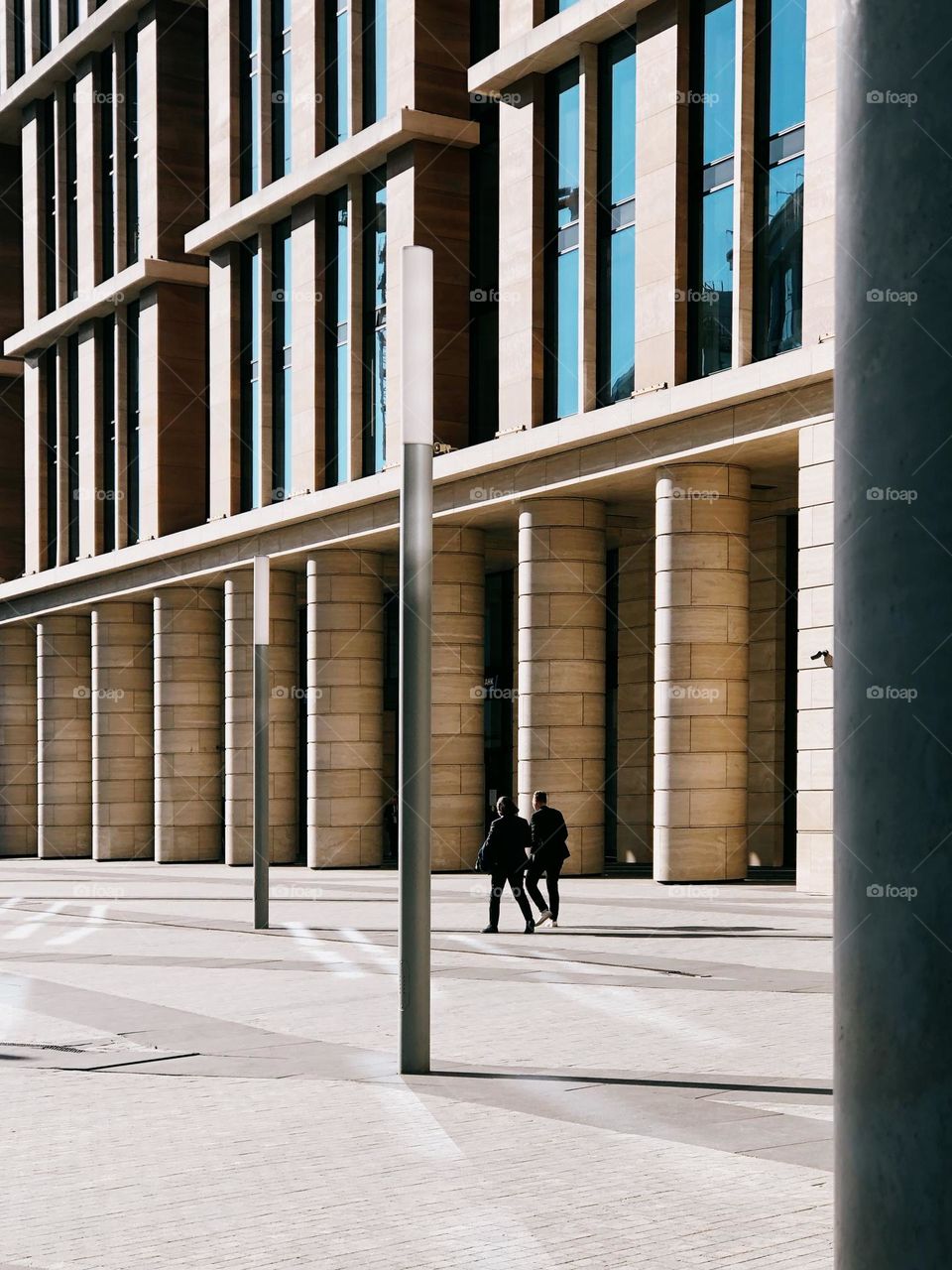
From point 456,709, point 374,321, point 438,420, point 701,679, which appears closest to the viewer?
point 701,679

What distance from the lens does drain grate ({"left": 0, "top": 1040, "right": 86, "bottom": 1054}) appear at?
10891 millimetres

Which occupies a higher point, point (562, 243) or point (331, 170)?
point (331, 170)

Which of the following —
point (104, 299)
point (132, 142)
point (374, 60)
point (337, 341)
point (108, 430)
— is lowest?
point (108, 430)

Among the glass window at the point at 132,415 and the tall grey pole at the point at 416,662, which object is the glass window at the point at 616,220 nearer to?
the tall grey pole at the point at 416,662

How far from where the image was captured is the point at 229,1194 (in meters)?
6.80

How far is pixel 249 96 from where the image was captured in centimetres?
3938

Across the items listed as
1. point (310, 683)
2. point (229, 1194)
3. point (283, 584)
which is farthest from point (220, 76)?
point (229, 1194)

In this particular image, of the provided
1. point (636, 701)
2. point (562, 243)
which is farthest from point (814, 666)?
point (636, 701)

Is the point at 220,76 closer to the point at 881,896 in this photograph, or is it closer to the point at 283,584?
the point at 283,584

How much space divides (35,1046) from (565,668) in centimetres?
1919

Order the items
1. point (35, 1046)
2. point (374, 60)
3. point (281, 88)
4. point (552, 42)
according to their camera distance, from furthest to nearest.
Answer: point (281, 88) → point (374, 60) → point (552, 42) → point (35, 1046)

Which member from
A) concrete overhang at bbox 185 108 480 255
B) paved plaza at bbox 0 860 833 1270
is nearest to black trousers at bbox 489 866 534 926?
paved plaza at bbox 0 860 833 1270

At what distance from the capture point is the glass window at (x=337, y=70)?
116 feet

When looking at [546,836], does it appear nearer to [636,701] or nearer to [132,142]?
[636,701]
